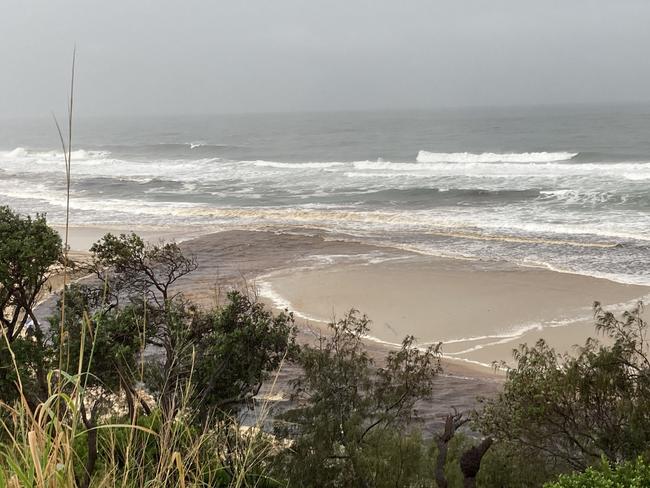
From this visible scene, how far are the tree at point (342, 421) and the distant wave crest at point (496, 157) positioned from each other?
51.5 m

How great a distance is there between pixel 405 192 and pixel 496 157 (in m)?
23.8

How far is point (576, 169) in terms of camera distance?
47.5 m

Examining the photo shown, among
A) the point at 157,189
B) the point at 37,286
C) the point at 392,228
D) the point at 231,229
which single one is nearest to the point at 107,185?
the point at 157,189

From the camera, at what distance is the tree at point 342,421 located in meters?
7.40

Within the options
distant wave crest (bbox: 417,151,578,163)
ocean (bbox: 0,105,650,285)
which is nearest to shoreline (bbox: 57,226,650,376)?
ocean (bbox: 0,105,650,285)

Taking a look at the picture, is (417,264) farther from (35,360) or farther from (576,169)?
(576,169)

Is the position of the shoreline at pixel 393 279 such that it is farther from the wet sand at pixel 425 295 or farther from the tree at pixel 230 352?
the tree at pixel 230 352

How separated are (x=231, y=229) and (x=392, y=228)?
8.03 metres

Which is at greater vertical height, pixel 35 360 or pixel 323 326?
pixel 35 360

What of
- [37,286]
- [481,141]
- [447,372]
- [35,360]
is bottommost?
[447,372]

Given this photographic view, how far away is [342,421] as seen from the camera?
7898mm

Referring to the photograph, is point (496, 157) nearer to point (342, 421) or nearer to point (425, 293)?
point (425, 293)

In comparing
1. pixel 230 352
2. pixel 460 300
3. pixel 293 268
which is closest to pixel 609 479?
pixel 230 352

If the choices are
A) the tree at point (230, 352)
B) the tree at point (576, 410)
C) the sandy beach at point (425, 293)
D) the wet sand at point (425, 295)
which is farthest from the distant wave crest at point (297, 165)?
the tree at point (576, 410)
